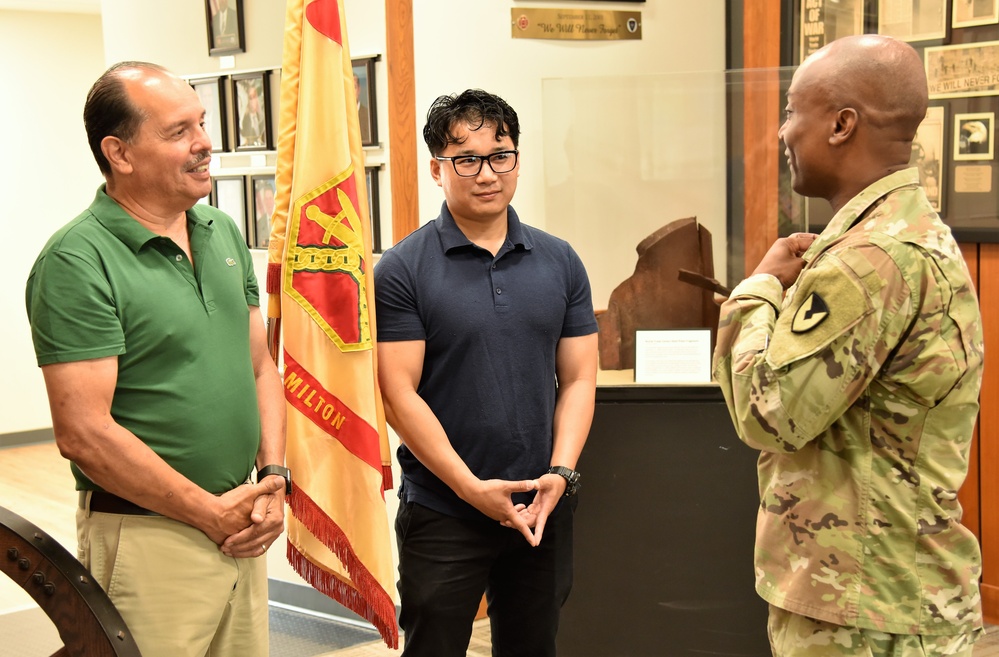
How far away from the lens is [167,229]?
179 centimetres

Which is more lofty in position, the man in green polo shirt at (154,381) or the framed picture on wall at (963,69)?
the framed picture on wall at (963,69)

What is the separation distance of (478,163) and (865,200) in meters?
0.82

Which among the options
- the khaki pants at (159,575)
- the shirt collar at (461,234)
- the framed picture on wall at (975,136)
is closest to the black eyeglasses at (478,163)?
the shirt collar at (461,234)

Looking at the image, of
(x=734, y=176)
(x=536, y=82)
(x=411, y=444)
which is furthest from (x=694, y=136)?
(x=411, y=444)

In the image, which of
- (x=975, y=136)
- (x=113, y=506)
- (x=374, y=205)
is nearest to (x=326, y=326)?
(x=113, y=506)

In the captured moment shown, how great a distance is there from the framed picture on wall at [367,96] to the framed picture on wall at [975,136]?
1.90 metres

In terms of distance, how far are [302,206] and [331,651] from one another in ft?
5.68

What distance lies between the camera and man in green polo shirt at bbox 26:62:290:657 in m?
1.61

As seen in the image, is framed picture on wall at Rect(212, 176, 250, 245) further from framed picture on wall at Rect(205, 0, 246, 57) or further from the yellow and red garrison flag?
the yellow and red garrison flag

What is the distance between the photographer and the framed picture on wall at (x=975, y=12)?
3180 mm

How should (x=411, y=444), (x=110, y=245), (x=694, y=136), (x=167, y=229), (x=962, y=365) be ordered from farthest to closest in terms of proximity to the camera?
(x=694, y=136) → (x=411, y=444) → (x=167, y=229) → (x=110, y=245) → (x=962, y=365)

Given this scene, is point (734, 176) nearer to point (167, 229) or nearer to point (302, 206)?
point (302, 206)

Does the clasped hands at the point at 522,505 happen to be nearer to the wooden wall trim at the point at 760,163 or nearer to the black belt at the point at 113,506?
the black belt at the point at 113,506

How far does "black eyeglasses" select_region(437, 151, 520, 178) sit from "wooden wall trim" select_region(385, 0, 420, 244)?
3.82ft
